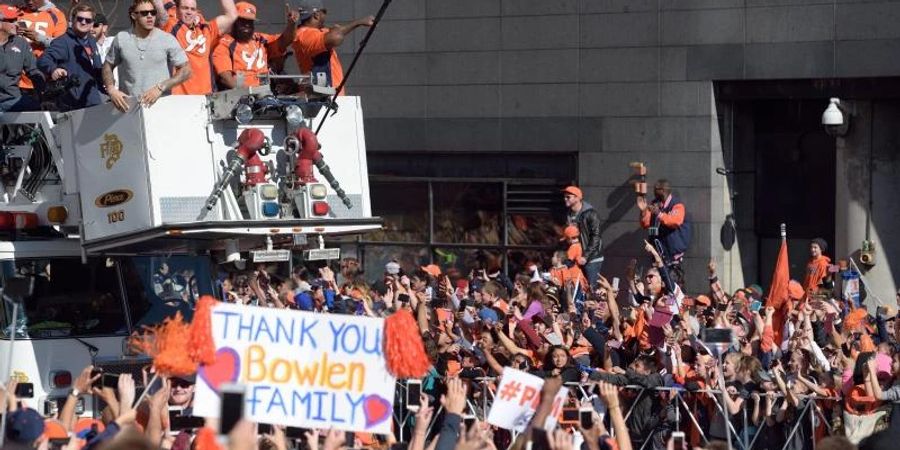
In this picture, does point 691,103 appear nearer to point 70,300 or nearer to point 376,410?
point 70,300

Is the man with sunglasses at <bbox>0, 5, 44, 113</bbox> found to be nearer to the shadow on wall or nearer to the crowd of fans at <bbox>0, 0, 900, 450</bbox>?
the crowd of fans at <bbox>0, 0, 900, 450</bbox>

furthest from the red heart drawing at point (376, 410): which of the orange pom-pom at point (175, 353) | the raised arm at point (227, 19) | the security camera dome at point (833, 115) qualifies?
the security camera dome at point (833, 115)

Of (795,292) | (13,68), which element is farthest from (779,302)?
(13,68)

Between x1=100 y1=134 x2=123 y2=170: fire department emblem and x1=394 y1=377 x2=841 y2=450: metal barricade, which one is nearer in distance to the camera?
x1=394 y1=377 x2=841 y2=450: metal barricade

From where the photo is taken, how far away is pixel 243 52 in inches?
601

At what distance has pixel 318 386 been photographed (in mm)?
10859

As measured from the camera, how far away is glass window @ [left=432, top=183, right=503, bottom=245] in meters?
25.1

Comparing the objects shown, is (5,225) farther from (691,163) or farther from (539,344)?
(691,163)

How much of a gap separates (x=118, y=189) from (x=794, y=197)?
11.7 metres

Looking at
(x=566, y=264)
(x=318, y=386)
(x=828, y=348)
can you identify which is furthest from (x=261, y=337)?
(x=566, y=264)

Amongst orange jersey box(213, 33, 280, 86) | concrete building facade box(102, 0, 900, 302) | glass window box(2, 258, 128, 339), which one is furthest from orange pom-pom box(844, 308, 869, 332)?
glass window box(2, 258, 128, 339)

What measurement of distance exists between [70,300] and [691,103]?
1069 centimetres

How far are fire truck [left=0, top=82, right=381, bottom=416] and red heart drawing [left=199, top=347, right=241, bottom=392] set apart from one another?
2.89m

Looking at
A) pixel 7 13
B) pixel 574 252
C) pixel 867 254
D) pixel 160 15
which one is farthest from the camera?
pixel 574 252
